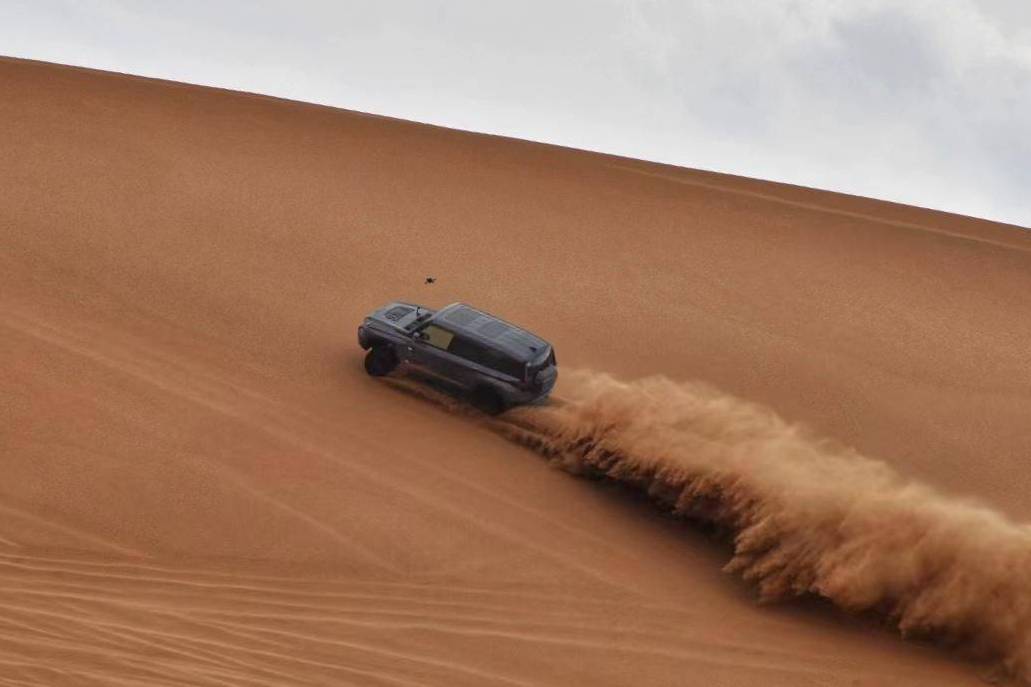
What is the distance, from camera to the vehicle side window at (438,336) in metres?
15.4

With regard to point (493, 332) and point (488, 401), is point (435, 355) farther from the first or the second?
point (488, 401)

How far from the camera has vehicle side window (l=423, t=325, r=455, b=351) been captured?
607 inches

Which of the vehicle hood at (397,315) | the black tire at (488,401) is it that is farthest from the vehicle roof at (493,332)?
the black tire at (488,401)

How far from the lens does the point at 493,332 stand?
15477 mm

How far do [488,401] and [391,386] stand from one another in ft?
4.26

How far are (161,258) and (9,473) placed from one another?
6048 millimetres

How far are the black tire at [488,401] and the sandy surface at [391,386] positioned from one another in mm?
363

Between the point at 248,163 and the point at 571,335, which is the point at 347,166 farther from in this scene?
the point at 571,335

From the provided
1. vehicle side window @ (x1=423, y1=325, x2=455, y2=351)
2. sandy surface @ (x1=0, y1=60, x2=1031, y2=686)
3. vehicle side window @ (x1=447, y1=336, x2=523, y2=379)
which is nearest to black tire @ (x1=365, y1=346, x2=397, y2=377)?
sandy surface @ (x1=0, y1=60, x2=1031, y2=686)

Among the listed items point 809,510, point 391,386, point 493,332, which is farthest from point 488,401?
point 809,510

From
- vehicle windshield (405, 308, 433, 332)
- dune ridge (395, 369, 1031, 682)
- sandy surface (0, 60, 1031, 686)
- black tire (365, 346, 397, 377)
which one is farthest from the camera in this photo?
black tire (365, 346, 397, 377)

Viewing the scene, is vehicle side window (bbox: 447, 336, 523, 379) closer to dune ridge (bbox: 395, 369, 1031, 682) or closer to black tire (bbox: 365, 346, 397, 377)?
dune ridge (bbox: 395, 369, 1031, 682)

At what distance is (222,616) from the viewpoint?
37.5 feet

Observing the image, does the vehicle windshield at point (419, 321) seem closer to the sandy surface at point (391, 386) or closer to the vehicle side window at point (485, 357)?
the vehicle side window at point (485, 357)
